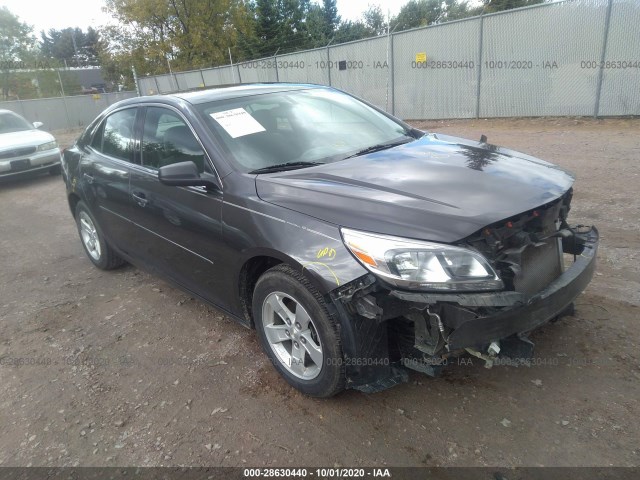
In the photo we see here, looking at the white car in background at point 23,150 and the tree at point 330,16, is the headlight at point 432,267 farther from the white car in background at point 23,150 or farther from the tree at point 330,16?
the tree at point 330,16

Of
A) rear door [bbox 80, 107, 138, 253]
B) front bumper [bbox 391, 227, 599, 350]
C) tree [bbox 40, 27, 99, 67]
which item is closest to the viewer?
front bumper [bbox 391, 227, 599, 350]

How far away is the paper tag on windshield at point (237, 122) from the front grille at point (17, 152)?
29.1 feet

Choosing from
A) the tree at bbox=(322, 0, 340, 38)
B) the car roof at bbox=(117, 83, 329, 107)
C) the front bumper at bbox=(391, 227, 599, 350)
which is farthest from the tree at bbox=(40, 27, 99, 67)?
the front bumper at bbox=(391, 227, 599, 350)

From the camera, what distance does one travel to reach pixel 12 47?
34969 millimetres

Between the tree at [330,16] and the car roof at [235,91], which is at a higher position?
the tree at [330,16]

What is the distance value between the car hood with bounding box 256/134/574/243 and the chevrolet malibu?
1cm

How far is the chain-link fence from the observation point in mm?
10648

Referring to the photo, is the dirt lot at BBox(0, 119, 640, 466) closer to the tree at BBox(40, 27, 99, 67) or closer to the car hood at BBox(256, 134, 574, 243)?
the car hood at BBox(256, 134, 574, 243)

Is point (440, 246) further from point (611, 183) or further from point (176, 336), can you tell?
point (611, 183)

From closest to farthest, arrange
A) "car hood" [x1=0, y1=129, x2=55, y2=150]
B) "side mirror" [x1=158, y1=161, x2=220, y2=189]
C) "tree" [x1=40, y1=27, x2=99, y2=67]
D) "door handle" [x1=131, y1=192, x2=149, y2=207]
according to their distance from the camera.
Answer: "side mirror" [x1=158, y1=161, x2=220, y2=189] < "door handle" [x1=131, y1=192, x2=149, y2=207] < "car hood" [x1=0, y1=129, x2=55, y2=150] < "tree" [x1=40, y1=27, x2=99, y2=67]

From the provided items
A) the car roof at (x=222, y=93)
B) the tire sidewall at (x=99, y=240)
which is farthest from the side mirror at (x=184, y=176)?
the tire sidewall at (x=99, y=240)

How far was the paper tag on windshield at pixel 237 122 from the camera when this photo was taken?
318cm

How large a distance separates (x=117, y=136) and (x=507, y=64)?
11268 mm

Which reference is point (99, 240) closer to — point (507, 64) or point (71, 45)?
point (507, 64)
